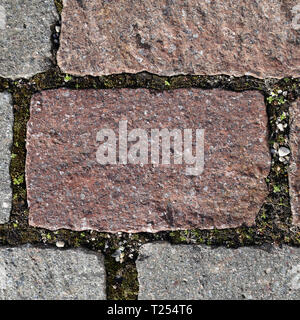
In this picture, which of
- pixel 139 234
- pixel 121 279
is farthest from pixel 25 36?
pixel 121 279

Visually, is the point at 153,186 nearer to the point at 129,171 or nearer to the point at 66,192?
the point at 129,171

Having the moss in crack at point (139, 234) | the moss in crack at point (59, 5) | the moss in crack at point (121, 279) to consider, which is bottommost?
the moss in crack at point (121, 279)

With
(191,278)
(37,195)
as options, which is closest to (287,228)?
(191,278)

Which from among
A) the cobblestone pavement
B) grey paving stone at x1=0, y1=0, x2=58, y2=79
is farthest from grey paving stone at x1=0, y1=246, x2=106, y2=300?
grey paving stone at x1=0, y1=0, x2=58, y2=79

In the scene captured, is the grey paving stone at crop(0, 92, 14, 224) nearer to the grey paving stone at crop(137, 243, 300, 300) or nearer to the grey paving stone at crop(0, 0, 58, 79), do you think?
the grey paving stone at crop(0, 0, 58, 79)

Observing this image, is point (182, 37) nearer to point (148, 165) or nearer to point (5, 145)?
point (148, 165)

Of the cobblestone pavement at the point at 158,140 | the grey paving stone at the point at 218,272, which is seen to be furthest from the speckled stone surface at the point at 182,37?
the grey paving stone at the point at 218,272

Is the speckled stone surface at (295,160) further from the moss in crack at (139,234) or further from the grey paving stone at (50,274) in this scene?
the grey paving stone at (50,274)
